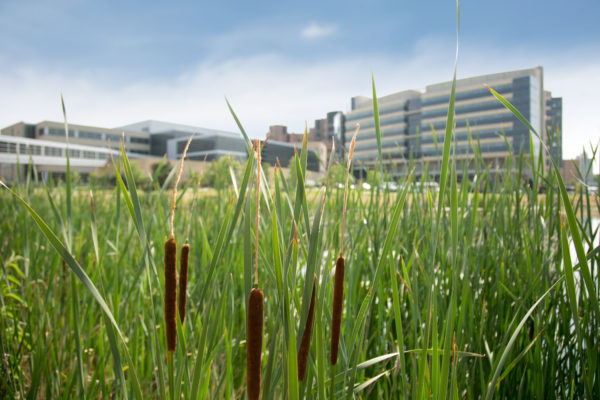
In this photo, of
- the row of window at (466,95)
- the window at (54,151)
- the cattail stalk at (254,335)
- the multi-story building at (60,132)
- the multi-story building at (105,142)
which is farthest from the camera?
the row of window at (466,95)

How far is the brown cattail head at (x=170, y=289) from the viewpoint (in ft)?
0.97

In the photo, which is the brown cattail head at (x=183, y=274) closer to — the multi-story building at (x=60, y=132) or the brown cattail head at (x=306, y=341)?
the brown cattail head at (x=306, y=341)

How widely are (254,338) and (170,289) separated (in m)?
0.09

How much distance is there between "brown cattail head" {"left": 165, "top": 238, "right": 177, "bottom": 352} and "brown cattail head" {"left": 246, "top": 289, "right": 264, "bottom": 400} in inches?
3.2

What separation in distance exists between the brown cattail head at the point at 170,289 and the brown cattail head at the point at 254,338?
8 cm

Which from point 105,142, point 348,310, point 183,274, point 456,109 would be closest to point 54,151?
point 105,142

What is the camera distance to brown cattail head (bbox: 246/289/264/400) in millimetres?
248

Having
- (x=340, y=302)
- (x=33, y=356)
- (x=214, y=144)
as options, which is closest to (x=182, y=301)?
(x=340, y=302)

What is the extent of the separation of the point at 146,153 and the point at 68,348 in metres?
53.4

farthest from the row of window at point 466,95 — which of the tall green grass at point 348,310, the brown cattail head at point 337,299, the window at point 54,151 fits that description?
the brown cattail head at point 337,299

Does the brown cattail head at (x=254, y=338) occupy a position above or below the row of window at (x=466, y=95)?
below

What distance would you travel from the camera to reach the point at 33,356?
80 centimetres

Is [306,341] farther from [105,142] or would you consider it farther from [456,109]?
[456,109]

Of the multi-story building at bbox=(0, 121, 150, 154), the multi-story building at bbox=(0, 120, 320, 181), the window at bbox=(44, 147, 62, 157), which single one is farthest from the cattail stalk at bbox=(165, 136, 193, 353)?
the multi-story building at bbox=(0, 121, 150, 154)
